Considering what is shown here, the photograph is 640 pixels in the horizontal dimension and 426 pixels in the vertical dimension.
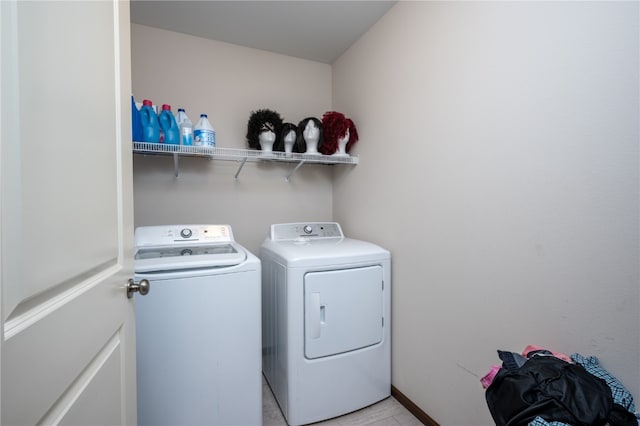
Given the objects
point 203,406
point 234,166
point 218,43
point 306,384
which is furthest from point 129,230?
point 218,43

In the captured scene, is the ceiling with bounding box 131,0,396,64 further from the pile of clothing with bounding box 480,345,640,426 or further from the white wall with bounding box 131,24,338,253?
the pile of clothing with bounding box 480,345,640,426

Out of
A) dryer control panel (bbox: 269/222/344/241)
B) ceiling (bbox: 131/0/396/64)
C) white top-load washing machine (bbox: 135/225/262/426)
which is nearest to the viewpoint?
white top-load washing machine (bbox: 135/225/262/426)

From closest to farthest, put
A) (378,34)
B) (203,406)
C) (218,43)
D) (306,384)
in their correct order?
(203,406), (306,384), (378,34), (218,43)

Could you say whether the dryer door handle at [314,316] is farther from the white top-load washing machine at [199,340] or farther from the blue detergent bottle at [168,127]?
the blue detergent bottle at [168,127]

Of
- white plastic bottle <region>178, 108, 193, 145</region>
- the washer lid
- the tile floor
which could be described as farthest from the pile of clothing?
white plastic bottle <region>178, 108, 193, 145</region>

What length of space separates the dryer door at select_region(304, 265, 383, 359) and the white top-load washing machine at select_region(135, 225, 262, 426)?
33 cm

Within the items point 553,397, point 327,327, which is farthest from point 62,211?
point 327,327

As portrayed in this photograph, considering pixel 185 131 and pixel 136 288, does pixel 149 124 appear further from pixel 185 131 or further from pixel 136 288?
pixel 136 288

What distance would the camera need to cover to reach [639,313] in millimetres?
884

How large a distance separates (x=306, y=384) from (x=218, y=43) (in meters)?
2.72

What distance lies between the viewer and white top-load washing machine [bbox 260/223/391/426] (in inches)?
65.7

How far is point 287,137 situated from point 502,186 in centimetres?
156

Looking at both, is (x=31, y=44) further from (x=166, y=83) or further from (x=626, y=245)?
(x=166, y=83)

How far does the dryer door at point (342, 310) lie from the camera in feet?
5.51
